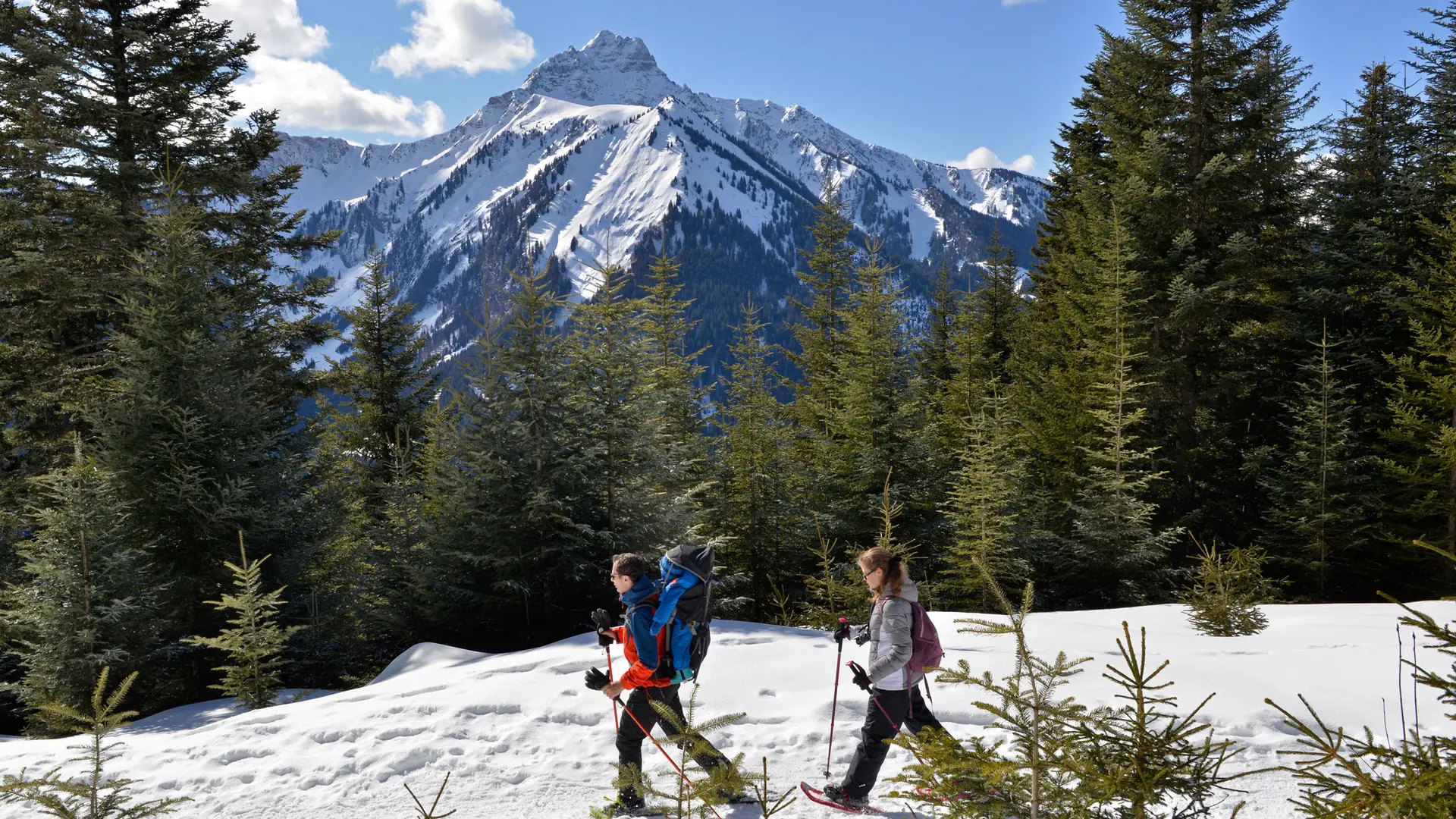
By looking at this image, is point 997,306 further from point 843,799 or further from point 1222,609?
point 843,799

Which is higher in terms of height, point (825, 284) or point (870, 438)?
point (825, 284)

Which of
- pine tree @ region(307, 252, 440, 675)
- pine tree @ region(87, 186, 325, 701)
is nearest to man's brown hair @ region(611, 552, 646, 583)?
pine tree @ region(307, 252, 440, 675)

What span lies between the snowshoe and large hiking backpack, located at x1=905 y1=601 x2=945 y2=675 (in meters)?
1.07

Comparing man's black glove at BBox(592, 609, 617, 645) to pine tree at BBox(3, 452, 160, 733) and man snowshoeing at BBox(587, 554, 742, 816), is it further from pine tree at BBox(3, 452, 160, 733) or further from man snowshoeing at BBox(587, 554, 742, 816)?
pine tree at BBox(3, 452, 160, 733)

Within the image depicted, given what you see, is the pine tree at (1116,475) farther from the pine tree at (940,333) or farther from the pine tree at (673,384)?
the pine tree at (940,333)

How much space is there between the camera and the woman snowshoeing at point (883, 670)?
16.5 ft

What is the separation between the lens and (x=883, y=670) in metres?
5.06

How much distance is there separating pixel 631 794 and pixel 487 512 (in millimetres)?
6449

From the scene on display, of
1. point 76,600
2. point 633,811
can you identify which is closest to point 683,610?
point 633,811

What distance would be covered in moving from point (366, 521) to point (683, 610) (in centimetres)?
1339

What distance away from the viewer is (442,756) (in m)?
6.43

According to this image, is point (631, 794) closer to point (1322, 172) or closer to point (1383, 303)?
point (1383, 303)

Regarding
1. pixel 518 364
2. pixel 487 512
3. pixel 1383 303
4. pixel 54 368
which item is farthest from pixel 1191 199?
pixel 54 368

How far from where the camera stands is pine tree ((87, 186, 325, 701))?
10289mm
